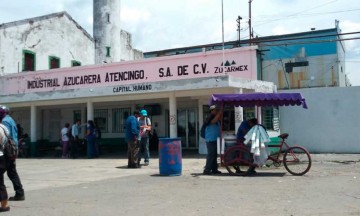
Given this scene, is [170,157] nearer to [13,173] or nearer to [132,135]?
[132,135]

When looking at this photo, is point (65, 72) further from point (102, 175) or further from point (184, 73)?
point (102, 175)

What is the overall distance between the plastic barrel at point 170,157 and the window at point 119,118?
44.2ft

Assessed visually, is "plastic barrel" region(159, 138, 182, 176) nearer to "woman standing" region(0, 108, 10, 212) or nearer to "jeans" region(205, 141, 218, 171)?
"jeans" region(205, 141, 218, 171)

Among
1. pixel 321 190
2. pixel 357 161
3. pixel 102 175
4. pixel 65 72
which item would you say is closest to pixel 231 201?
pixel 321 190

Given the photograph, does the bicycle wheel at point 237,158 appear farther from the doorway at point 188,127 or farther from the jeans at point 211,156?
the doorway at point 188,127

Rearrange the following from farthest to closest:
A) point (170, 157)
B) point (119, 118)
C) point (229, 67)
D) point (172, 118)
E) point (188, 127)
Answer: point (119, 118), point (188, 127), point (229, 67), point (172, 118), point (170, 157)

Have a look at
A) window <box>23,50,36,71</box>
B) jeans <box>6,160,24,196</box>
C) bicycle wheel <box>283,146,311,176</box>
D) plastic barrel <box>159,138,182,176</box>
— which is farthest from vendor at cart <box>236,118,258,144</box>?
window <box>23,50,36,71</box>

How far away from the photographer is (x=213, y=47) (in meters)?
33.6

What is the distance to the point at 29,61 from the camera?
27.7 metres

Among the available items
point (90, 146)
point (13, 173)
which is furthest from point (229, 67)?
point (13, 173)

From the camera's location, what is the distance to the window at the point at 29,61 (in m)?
27.4

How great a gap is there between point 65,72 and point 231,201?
17624 millimetres

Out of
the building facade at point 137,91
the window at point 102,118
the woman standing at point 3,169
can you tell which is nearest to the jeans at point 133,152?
the building facade at point 137,91

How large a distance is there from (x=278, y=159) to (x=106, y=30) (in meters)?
22.7
